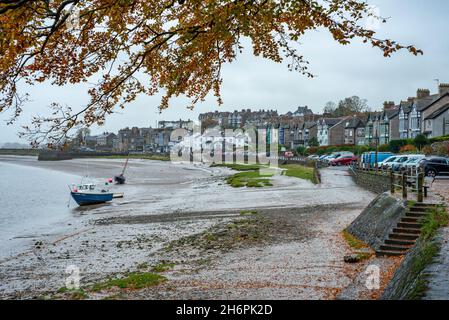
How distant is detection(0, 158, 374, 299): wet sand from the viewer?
544 inches

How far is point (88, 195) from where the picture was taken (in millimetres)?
44469

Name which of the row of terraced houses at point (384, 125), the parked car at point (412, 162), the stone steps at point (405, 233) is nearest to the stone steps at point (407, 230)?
the stone steps at point (405, 233)

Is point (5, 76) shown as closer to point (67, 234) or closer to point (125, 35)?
point (125, 35)

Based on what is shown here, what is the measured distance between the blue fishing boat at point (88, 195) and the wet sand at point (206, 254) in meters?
7.82

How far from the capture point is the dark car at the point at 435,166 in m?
37.2

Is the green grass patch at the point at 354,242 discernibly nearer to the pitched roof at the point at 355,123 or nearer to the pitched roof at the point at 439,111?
the pitched roof at the point at 439,111

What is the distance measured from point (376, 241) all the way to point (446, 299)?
9317mm

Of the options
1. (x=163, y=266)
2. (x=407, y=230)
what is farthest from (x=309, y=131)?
(x=163, y=266)

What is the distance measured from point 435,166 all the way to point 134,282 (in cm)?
2943

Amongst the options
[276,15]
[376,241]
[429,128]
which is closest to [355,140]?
[429,128]

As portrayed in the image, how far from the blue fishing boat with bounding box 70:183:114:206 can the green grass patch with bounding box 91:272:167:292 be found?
30162 mm

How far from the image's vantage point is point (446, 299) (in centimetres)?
870

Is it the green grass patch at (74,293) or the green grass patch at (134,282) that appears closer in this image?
the green grass patch at (74,293)

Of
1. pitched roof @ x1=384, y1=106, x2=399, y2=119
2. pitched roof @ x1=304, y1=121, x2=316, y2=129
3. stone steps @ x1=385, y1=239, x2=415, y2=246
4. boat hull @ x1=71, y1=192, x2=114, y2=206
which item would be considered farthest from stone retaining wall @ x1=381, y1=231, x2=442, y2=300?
pitched roof @ x1=304, y1=121, x2=316, y2=129
